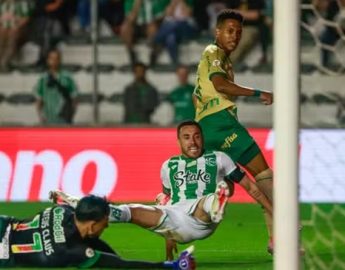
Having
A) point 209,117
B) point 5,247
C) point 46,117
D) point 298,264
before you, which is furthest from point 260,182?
point 46,117

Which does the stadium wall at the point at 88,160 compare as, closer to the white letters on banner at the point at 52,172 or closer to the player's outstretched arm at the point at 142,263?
the white letters on banner at the point at 52,172

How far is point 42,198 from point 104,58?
274 centimetres

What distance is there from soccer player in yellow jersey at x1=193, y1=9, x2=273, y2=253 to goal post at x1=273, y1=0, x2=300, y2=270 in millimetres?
3673

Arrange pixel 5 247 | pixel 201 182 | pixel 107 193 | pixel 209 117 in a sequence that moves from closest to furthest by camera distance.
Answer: pixel 5 247
pixel 201 182
pixel 209 117
pixel 107 193

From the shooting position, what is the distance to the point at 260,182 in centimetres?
928

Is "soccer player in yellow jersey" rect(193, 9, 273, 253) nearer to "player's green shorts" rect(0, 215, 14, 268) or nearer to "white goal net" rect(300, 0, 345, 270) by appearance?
"white goal net" rect(300, 0, 345, 270)

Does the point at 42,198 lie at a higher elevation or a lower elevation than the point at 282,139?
lower

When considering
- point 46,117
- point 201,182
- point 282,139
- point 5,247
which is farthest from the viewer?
point 46,117

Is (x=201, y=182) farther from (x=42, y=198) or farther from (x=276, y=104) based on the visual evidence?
(x=42, y=198)

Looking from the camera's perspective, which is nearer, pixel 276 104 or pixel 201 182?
pixel 276 104

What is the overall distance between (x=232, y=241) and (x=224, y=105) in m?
1.42

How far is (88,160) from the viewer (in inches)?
527

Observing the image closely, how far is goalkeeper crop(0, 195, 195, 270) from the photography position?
300 inches

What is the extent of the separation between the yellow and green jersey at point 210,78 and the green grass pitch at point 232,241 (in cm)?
101
